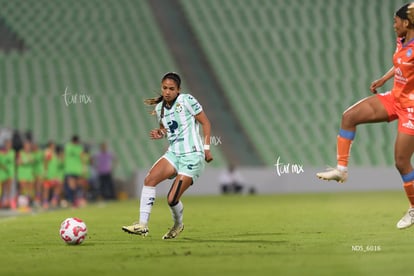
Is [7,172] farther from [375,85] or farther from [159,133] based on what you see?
[375,85]

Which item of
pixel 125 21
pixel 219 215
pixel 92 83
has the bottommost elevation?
pixel 219 215

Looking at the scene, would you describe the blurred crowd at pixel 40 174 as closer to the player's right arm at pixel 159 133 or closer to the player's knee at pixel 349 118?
the player's right arm at pixel 159 133

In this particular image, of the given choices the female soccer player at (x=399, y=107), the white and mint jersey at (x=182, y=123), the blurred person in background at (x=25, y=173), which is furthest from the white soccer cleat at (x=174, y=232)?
the blurred person in background at (x=25, y=173)

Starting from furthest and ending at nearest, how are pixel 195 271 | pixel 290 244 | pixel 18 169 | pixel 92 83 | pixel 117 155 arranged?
pixel 92 83 → pixel 117 155 → pixel 18 169 → pixel 290 244 → pixel 195 271

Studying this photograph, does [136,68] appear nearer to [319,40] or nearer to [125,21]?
[125,21]

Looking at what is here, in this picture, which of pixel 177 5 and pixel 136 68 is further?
pixel 177 5

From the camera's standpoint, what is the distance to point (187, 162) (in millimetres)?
10578

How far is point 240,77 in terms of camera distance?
31.7 meters

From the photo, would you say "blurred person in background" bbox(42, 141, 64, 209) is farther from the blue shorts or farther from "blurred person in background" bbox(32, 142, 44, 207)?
the blue shorts

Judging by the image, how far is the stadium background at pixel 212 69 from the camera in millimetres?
29625

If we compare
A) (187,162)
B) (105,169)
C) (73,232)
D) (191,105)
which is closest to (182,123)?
(191,105)

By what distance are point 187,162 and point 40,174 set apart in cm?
1266

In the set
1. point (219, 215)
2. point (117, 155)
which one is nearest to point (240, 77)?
point (117, 155)

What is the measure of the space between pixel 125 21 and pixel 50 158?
11933 millimetres
